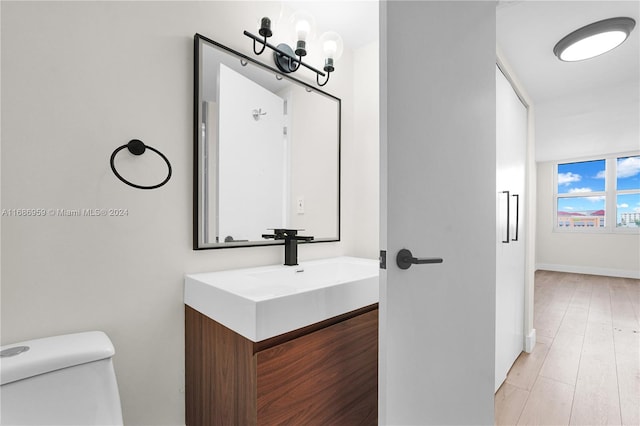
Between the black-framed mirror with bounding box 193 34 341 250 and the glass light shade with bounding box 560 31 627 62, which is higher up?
the glass light shade with bounding box 560 31 627 62

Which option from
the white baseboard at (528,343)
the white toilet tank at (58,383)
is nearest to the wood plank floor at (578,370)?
the white baseboard at (528,343)

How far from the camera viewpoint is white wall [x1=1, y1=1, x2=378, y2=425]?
0.93 metres

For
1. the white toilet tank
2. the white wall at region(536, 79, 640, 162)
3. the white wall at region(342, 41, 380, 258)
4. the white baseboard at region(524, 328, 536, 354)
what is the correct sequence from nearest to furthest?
the white toilet tank → the white wall at region(342, 41, 380, 258) → the white baseboard at region(524, 328, 536, 354) → the white wall at region(536, 79, 640, 162)

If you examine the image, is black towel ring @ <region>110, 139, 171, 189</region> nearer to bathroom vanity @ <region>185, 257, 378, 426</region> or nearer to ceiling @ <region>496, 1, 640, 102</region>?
bathroom vanity @ <region>185, 257, 378, 426</region>

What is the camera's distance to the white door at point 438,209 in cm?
90

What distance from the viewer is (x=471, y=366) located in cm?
116

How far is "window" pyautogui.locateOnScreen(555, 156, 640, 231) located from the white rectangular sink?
6.29 m

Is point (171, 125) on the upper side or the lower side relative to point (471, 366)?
upper

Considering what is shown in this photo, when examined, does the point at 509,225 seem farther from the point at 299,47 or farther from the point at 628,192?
the point at 628,192

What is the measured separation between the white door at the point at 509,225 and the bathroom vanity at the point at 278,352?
1.05 m

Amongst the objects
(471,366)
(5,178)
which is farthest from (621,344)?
(5,178)

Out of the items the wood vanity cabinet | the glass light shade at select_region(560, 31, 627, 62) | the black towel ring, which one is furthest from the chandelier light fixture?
the glass light shade at select_region(560, 31, 627, 62)

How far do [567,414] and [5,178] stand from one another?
281cm

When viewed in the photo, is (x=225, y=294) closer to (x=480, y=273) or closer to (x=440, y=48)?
(x=480, y=273)
